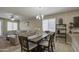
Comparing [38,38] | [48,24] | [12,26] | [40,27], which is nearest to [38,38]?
[38,38]

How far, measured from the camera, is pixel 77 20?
1.65m

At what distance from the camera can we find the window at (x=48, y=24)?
5.67ft

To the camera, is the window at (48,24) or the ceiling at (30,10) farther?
the window at (48,24)

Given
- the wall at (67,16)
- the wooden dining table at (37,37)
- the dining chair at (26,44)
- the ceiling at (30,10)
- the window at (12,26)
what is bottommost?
the dining chair at (26,44)

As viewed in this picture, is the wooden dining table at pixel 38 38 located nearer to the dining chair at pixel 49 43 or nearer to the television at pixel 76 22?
the dining chair at pixel 49 43

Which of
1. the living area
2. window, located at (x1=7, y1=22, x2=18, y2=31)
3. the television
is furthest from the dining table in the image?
the television

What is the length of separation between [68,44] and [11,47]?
1041mm

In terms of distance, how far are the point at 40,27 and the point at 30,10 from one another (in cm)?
36

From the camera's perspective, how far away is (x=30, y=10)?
166 centimetres

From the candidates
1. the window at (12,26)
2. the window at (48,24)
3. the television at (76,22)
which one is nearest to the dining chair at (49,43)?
the window at (48,24)

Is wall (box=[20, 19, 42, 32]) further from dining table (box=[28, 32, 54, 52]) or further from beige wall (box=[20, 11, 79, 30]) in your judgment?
dining table (box=[28, 32, 54, 52])

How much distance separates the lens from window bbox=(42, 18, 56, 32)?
1.73 metres
